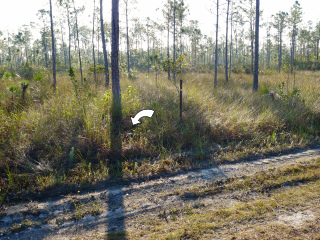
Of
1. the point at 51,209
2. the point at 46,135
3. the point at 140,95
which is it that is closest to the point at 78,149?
the point at 46,135

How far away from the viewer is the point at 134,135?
5.92 metres

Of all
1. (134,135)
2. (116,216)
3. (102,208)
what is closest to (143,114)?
(134,135)

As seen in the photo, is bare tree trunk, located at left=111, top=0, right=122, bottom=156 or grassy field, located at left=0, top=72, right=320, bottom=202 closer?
grassy field, located at left=0, top=72, right=320, bottom=202

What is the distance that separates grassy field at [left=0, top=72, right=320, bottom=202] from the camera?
14.9 ft

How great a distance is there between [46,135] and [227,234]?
430 centimetres

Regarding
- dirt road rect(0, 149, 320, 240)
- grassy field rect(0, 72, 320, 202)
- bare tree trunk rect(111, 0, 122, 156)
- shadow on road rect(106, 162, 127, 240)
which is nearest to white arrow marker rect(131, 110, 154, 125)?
grassy field rect(0, 72, 320, 202)

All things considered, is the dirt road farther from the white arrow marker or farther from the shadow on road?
the white arrow marker

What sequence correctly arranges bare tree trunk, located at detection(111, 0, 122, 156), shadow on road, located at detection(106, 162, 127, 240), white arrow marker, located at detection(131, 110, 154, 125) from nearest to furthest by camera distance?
A: shadow on road, located at detection(106, 162, 127, 240)
bare tree trunk, located at detection(111, 0, 122, 156)
white arrow marker, located at detection(131, 110, 154, 125)

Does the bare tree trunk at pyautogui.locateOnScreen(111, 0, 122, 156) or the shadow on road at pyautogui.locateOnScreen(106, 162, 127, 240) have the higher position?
the bare tree trunk at pyautogui.locateOnScreen(111, 0, 122, 156)

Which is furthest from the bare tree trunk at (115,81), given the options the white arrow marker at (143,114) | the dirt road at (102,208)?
the dirt road at (102,208)

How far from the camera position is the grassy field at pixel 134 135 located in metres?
4.53

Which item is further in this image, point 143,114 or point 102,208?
point 143,114

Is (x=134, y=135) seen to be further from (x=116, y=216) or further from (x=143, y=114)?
(x=116, y=216)

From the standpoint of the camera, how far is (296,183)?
13.0 feet
